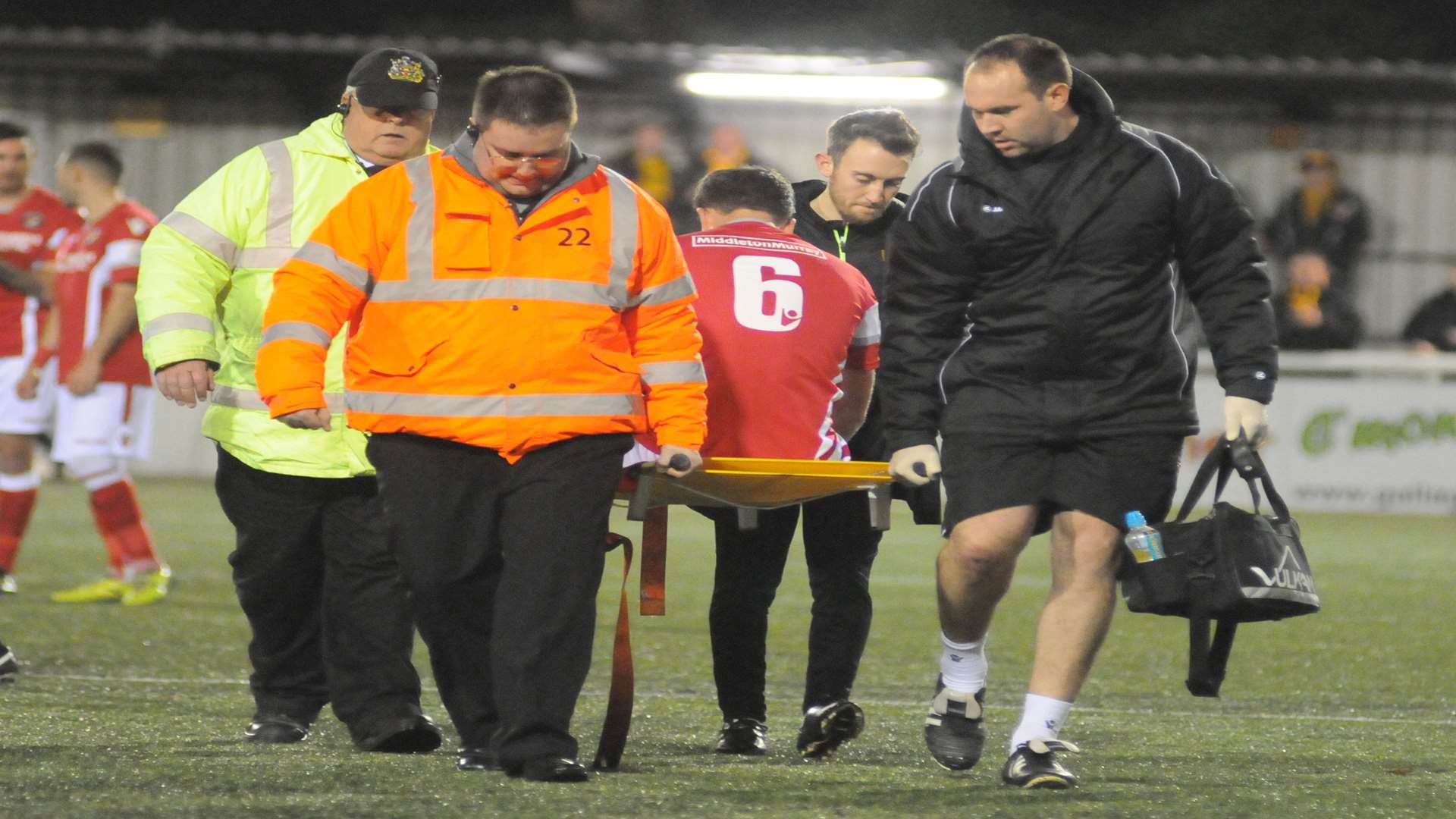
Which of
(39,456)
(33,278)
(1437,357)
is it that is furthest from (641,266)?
(39,456)

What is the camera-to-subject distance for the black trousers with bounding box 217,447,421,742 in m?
5.48

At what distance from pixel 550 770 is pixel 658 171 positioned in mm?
12507

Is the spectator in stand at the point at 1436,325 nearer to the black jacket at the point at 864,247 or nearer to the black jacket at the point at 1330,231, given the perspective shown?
the black jacket at the point at 1330,231

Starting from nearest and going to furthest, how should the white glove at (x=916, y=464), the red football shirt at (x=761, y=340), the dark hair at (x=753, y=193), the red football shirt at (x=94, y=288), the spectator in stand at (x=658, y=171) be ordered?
1. the white glove at (x=916, y=464)
2. the red football shirt at (x=761, y=340)
3. the dark hair at (x=753, y=193)
4. the red football shirt at (x=94, y=288)
5. the spectator in stand at (x=658, y=171)

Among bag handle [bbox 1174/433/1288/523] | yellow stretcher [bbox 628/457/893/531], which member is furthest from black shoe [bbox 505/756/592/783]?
bag handle [bbox 1174/433/1288/523]

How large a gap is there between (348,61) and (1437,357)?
9197 mm

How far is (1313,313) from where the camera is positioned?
1645 centimetres

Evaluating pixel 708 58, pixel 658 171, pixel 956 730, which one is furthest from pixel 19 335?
pixel 708 58

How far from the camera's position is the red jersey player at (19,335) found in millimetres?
9547

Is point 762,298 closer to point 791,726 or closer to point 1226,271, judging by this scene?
point 1226,271

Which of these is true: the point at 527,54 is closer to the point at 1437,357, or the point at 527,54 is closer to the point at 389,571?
the point at 1437,357

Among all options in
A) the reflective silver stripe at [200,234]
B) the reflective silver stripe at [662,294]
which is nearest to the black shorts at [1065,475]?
the reflective silver stripe at [662,294]

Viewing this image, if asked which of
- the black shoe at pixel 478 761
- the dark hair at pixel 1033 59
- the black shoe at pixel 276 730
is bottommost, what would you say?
the black shoe at pixel 276 730

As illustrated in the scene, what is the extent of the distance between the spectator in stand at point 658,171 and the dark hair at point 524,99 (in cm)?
1200
